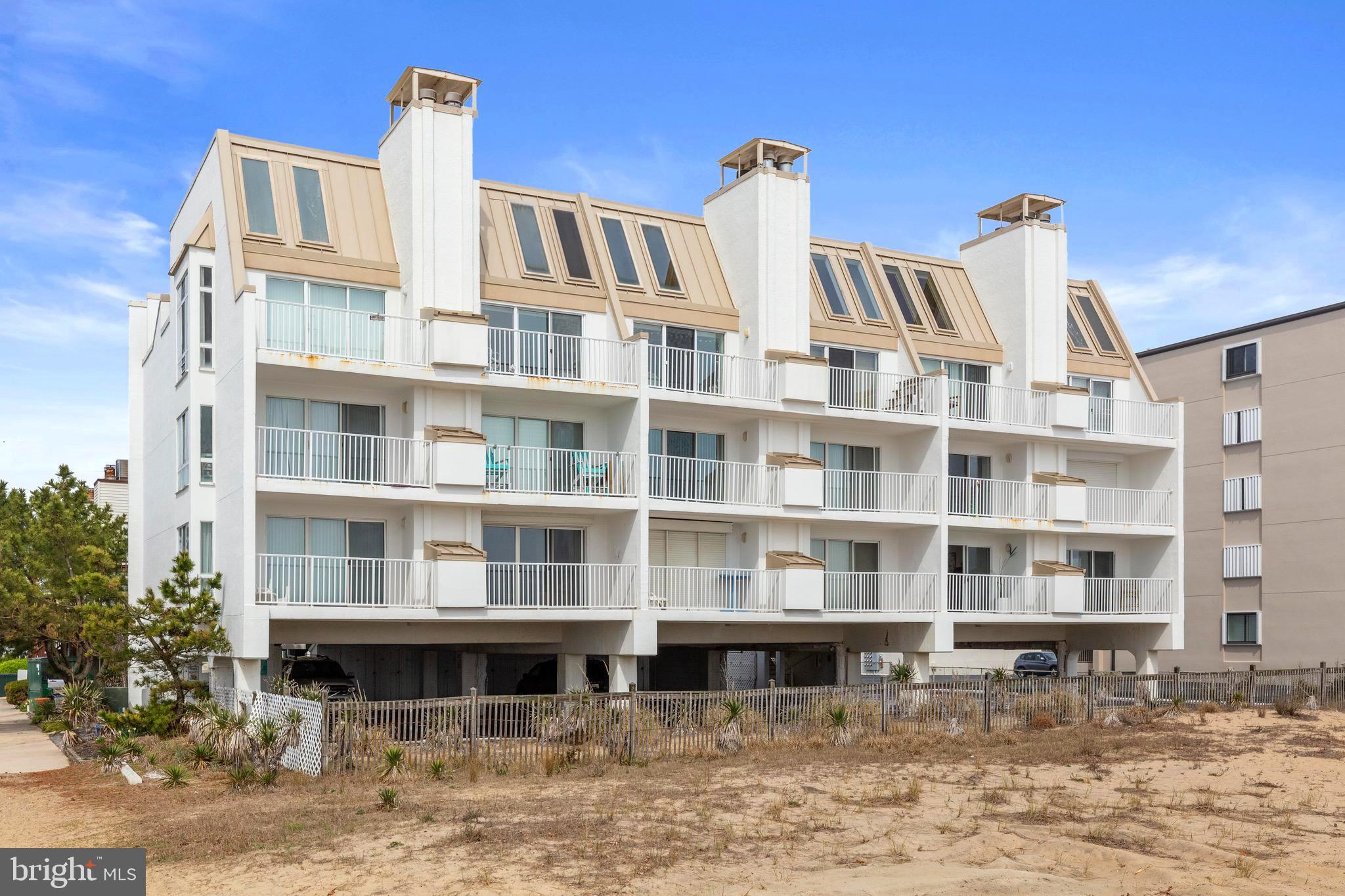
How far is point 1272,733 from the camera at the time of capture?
26.7 m

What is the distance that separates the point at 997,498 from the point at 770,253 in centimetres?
925

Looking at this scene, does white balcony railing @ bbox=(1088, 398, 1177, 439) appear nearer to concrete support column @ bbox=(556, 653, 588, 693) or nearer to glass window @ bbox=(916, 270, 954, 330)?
glass window @ bbox=(916, 270, 954, 330)

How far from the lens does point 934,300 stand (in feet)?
125

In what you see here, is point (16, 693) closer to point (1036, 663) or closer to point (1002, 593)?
point (1002, 593)

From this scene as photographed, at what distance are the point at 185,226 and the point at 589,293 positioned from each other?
10.8 metres

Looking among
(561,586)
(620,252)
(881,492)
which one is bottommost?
(561,586)

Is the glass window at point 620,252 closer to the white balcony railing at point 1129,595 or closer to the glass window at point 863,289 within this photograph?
the glass window at point 863,289

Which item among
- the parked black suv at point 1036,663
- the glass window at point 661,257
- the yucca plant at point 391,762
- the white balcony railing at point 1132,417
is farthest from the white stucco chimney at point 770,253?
the parked black suv at point 1036,663

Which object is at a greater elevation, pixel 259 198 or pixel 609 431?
pixel 259 198

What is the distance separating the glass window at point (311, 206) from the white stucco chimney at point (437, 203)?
164 centimetres

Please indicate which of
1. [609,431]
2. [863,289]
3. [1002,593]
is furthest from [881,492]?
[609,431]

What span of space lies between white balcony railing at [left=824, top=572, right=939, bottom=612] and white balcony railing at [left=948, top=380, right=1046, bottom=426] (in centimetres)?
481

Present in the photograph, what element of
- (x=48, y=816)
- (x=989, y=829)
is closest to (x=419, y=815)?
(x=48, y=816)

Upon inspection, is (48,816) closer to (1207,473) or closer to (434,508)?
(434,508)
